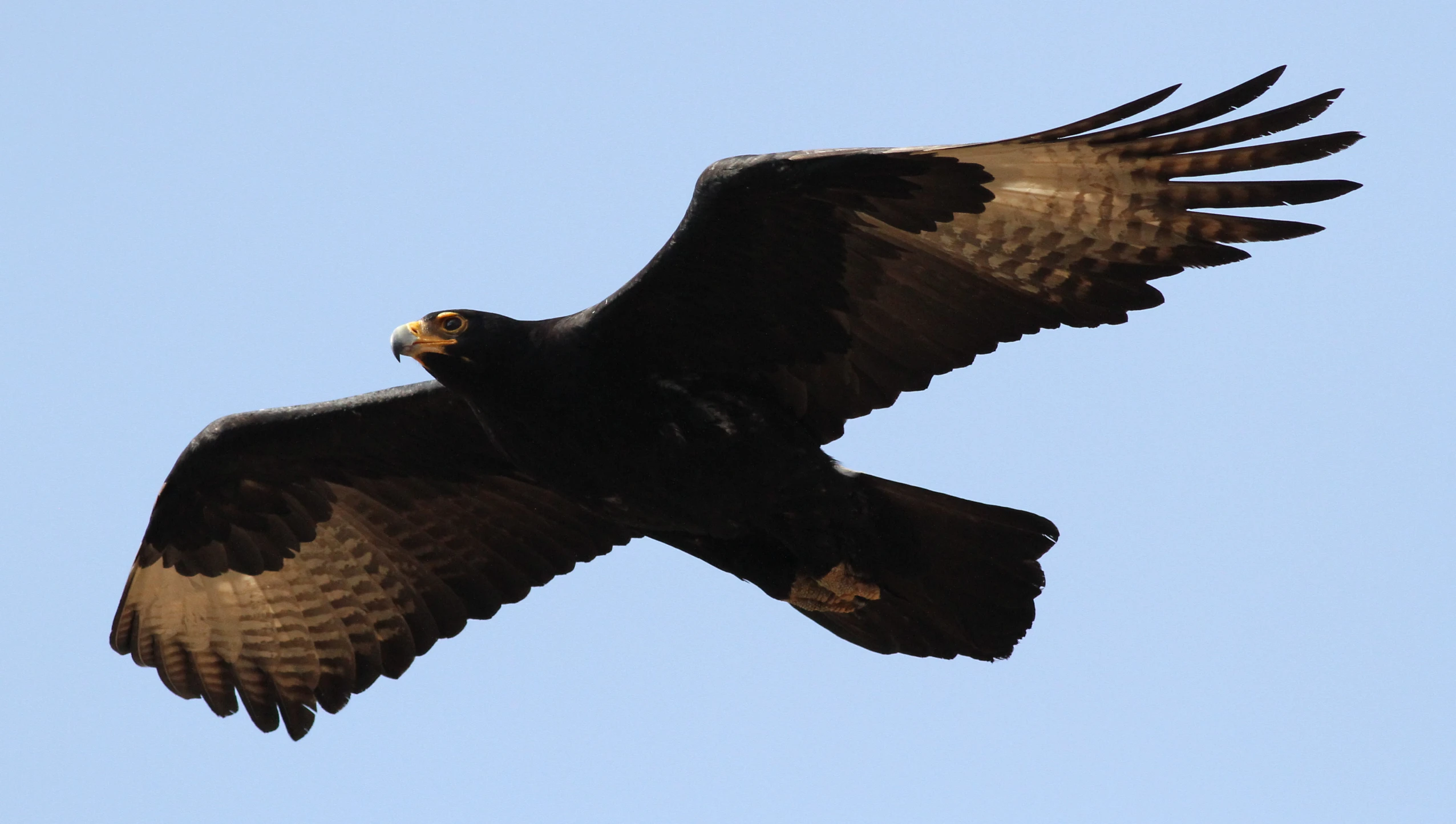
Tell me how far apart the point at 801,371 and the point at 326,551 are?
3.12 m

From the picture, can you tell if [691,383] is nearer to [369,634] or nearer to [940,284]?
[940,284]

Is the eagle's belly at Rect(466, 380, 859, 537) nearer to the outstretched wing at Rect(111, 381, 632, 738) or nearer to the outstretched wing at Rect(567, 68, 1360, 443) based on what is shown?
the outstretched wing at Rect(567, 68, 1360, 443)

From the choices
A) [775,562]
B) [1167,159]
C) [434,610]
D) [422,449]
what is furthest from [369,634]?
[1167,159]

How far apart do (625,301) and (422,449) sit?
1.99 metres

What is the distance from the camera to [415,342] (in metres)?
7.93

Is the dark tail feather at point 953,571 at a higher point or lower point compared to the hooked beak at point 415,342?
lower

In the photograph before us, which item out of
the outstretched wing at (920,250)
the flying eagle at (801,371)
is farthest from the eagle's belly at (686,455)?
the outstretched wing at (920,250)

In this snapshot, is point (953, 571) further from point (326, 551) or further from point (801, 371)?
point (326, 551)

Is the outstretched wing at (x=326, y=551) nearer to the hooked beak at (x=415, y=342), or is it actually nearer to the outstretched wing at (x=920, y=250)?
the hooked beak at (x=415, y=342)

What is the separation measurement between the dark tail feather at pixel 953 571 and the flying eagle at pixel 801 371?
0.04 ft

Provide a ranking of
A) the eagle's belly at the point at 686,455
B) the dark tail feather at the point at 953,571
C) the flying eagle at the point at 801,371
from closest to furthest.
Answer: the flying eagle at the point at 801,371, the eagle's belly at the point at 686,455, the dark tail feather at the point at 953,571

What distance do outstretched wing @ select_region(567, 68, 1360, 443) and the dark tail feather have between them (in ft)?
1.74

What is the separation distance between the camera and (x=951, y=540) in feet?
27.0

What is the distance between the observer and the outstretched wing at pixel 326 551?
9219 millimetres
